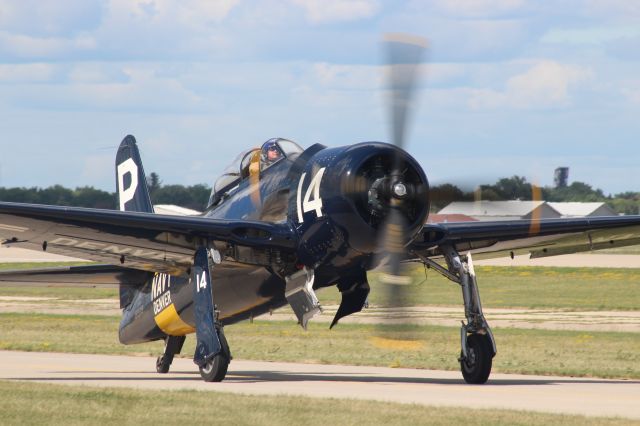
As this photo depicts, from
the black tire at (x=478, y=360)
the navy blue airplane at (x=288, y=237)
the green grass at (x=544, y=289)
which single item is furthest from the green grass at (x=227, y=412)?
the green grass at (x=544, y=289)

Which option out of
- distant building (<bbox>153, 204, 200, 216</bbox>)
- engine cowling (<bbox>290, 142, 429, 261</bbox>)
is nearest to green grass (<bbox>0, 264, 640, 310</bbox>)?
engine cowling (<bbox>290, 142, 429, 261</bbox>)

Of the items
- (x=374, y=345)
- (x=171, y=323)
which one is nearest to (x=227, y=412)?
(x=171, y=323)

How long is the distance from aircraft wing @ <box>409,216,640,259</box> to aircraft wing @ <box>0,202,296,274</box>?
2.43 m

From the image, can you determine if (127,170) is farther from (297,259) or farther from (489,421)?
(489,421)

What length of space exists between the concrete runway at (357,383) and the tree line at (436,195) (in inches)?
116

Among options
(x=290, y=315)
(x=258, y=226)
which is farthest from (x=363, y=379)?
(x=290, y=315)

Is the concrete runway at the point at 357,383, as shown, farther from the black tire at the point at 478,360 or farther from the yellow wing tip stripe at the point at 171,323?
the yellow wing tip stripe at the point at 171,323

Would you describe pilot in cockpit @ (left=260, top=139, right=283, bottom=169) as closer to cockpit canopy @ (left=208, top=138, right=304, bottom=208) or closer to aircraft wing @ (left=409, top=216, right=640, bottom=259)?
cockpit canopy @ (left=208, top=138, right=304, bottom=208)

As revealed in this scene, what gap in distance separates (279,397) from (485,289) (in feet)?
130

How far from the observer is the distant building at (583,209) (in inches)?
5325

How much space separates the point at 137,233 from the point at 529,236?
6899 millimetres

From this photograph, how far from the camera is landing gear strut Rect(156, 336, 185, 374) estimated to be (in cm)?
2306

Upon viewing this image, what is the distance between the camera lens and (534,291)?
2082 inches

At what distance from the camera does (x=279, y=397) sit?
16.0 m
